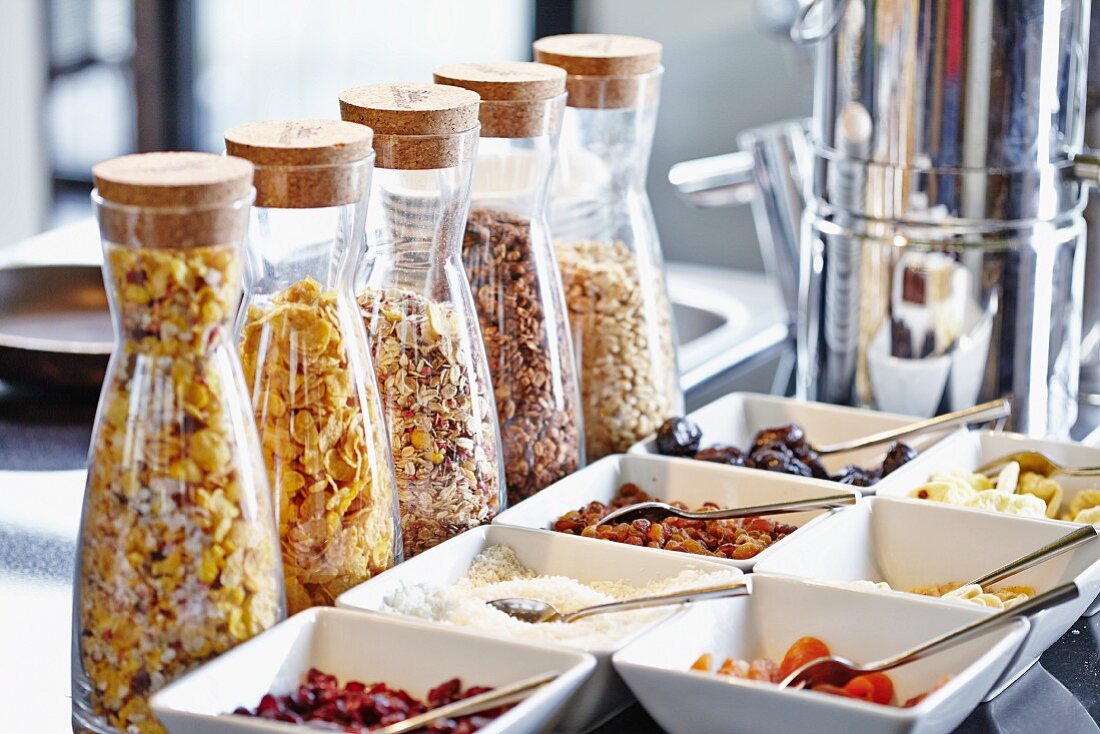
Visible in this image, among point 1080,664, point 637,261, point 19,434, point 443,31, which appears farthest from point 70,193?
point 1080,664

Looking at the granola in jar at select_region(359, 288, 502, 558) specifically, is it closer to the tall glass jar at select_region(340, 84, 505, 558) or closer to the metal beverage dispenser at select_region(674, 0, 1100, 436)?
the tall glass jar at select_region(340, 84, 505, 558)

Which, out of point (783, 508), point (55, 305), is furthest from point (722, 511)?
point (55, 305)

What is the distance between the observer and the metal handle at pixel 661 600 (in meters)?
0.77

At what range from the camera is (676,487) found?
1009 millimetres

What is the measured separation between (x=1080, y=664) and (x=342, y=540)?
42 centimetres

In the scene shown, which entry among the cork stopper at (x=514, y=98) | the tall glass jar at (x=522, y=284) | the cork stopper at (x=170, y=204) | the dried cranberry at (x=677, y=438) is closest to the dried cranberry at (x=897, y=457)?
the dried cranberry at (x=677, y=438)

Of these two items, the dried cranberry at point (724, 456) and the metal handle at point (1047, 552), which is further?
the dried cranberry at point (724, 456)

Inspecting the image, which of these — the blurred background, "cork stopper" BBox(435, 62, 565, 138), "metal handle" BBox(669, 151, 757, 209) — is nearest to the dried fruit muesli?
"cork stopper" BBox(435, 62, 565, 138)

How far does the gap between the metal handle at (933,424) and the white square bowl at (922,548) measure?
0.51 ft

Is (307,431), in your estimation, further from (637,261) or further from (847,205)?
(847,205)

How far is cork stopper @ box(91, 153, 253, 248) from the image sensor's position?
0.62 m

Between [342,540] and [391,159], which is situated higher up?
[391,159]

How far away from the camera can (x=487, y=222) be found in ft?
3.08

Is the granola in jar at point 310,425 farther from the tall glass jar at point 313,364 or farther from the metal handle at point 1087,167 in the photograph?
the metal handle at point 1087,167
